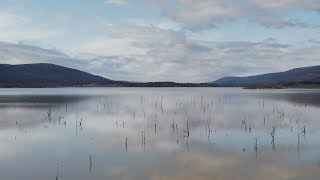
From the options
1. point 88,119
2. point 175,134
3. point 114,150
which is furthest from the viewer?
point 88,119

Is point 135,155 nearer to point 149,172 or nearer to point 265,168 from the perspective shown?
point 149,172

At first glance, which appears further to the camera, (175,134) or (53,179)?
(175,134)

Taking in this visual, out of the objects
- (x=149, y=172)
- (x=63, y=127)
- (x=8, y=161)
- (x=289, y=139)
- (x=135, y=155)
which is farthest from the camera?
(x=63, y=127)

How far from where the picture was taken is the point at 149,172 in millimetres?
13930

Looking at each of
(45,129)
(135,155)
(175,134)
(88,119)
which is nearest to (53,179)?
(135,155)

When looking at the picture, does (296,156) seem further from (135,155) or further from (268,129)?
(268,129)

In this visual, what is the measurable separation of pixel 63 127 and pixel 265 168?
1569 cm

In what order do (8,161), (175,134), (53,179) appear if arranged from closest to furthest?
(53,179)
(8,161)
(175,134)

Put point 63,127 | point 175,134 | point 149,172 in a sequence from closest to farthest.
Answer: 1. point 149,172
2. point 175,134
3. point 63,127

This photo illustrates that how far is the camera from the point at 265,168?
47.0 ft

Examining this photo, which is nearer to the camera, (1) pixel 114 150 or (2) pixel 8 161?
(2) pixel 8 161

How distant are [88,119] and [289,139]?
15863 mm

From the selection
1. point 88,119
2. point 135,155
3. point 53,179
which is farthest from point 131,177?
point 88,119

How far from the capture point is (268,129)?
25.2 meters
